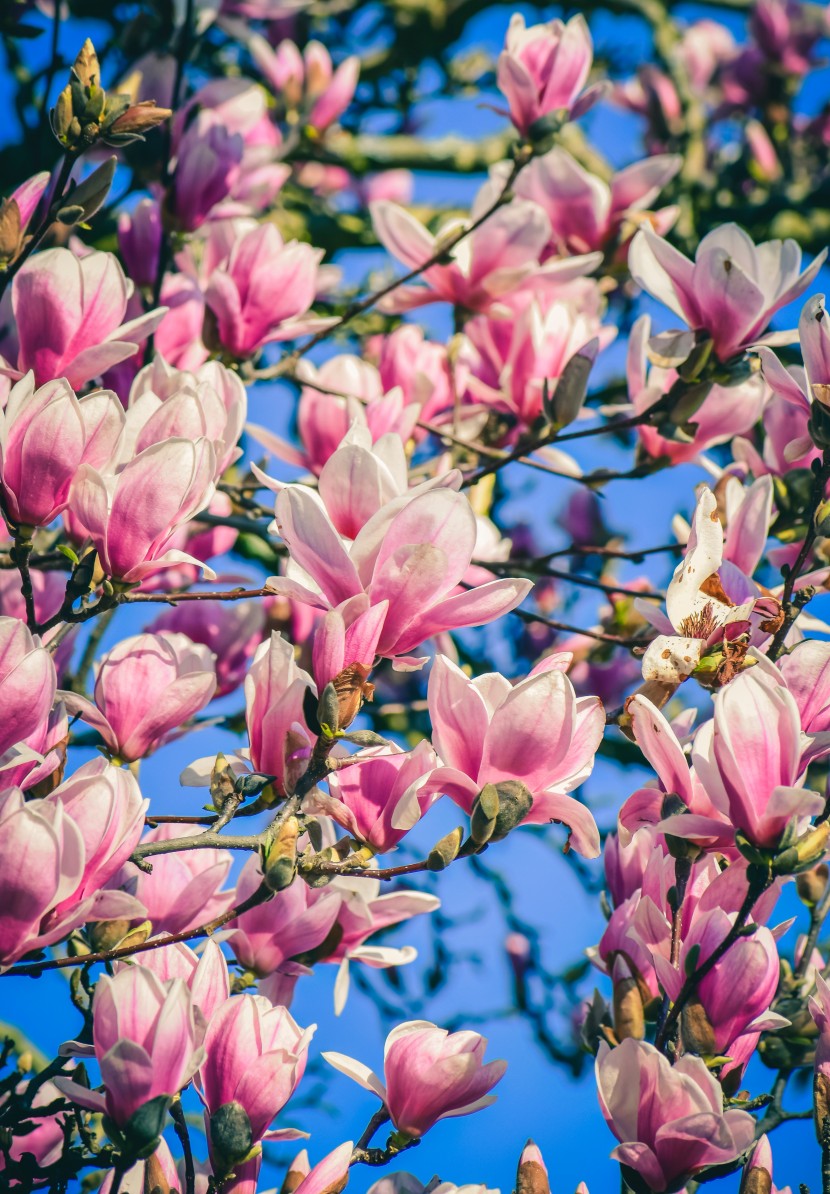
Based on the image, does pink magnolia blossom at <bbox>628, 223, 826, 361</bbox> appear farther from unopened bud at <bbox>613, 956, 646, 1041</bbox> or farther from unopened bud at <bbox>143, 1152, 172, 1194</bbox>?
unopened bud at <bbox>143, 1152, 172, 1194</bbox>

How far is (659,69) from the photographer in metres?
3.74

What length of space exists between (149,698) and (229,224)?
973 millimetres

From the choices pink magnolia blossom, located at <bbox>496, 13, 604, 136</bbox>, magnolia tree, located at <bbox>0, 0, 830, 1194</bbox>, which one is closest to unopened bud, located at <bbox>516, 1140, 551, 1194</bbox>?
magnolia tree, located at <bbox>0, 0, 830, 1194</bbox>

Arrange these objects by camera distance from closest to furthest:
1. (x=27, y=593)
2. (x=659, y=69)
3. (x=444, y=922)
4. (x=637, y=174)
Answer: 1. (x=27, y=593)
2. (x=637, y=174)
3. (x=444, y=922)
4. (x=659, y=69)

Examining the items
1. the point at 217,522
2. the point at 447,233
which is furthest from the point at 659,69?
the point at 217,522

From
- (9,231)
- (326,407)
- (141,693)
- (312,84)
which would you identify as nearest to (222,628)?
(326,407)

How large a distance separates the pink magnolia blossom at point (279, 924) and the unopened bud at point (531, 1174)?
35cm

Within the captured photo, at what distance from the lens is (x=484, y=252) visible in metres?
1.95

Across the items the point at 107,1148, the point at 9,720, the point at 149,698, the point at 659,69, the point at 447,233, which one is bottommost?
the point at 107,1148

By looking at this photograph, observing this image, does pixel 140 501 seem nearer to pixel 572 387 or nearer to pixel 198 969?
pixel 198 969

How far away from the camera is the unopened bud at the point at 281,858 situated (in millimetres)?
1036

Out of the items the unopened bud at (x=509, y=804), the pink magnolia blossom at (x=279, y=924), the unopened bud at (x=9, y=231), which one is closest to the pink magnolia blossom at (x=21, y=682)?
the pink magnolia blossom at (x=279, y=924)

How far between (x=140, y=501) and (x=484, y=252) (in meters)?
1.08

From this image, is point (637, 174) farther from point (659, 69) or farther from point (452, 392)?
point (659, 69)
